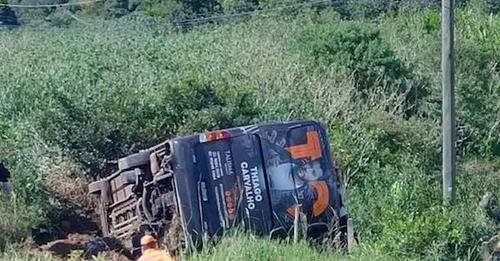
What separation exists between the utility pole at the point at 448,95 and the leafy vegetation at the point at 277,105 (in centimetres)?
43

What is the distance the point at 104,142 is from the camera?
20.2 metres

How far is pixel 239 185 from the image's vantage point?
14523 millimetres

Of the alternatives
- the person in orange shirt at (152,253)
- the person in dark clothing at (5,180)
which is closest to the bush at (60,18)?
the person in dark clothing at (5,180)

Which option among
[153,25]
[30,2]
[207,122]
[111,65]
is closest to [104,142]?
[207,122]

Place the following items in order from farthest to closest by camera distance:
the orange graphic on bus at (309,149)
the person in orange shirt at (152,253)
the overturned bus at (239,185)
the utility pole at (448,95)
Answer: the utility pole at (448,95), the orange graphic on bus at (309,149), the overturned bus at (239,185), the person in orange shirt at (152,253)

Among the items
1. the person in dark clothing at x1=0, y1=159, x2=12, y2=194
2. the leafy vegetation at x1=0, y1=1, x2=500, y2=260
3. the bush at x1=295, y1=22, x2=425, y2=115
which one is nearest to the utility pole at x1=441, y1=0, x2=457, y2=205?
the leafy vegetation at x1=0, y1=1, x2=500, y2=260

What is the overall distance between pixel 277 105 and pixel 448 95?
5047 millimetres

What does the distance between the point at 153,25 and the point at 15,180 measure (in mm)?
17345

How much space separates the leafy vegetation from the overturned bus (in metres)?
0.71

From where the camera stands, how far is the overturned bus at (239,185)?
47.2 feet

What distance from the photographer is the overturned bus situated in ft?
47.2

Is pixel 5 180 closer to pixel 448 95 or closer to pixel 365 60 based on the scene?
pixel 448 95

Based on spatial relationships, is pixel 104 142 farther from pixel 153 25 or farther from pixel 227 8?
pixel 227 8

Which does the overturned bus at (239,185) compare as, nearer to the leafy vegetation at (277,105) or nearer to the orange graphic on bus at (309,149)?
the orange graphic on bus at (309,149)
